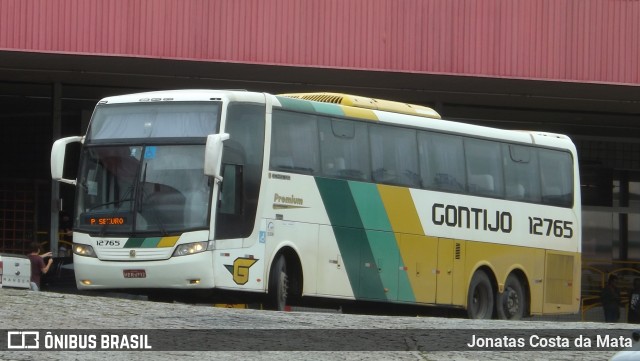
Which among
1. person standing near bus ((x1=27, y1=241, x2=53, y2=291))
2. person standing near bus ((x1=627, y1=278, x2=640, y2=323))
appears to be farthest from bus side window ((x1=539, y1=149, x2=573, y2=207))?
person standing near bus ((x1=27, y1=241, x2=53, y2=291))

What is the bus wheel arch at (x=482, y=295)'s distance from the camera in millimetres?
22641

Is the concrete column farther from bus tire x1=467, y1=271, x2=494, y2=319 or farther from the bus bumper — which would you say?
bus tire x1=467, y1=271, x2=494, y2=319

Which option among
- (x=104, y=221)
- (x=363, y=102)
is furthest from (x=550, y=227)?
(x=104, y=221)

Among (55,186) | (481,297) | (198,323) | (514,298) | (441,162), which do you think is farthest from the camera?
(55,186)

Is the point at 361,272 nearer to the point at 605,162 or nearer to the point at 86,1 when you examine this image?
the point at 86,1

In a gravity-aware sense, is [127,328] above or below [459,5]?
below

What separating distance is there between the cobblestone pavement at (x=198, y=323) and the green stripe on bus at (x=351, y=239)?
13.3 ft

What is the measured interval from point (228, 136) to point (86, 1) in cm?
817

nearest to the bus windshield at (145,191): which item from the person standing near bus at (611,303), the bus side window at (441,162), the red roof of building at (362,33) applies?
the bus side window at (441,162)

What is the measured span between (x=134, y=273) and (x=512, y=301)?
753 centimetres

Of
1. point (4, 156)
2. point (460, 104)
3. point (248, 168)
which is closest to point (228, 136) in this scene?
point (248, 168)

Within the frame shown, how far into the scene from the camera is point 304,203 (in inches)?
770

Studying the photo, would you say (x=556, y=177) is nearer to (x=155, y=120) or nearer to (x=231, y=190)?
(x=231, y=190)

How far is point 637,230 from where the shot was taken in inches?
1602
